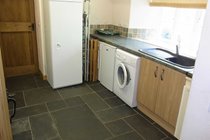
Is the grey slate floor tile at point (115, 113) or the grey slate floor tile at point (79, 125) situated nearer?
the grey slate floor tile at point (79, 125)

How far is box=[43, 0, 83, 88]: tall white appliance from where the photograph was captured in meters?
2.84

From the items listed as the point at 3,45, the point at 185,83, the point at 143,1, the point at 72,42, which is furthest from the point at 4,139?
the point at 143,1

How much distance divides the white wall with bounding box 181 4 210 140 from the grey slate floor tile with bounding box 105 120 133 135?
1052mm

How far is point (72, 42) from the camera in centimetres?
311

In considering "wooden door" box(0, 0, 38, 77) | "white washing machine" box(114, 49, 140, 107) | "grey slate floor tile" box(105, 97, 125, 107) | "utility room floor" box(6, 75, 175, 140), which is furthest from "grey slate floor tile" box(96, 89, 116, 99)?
"wooden door" box(0, 0, 38, 77)

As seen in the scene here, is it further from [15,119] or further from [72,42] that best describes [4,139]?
[72,42]

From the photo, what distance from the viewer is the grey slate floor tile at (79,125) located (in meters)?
2.14

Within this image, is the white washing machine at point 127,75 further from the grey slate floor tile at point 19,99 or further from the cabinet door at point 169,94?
the grey slate floor tile at point 19,99

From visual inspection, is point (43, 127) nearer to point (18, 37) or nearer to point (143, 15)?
point (18, 37)

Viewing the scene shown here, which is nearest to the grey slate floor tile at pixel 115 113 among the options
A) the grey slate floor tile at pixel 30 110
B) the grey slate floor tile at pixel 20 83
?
the grey slate floor tile at pixel 30 110

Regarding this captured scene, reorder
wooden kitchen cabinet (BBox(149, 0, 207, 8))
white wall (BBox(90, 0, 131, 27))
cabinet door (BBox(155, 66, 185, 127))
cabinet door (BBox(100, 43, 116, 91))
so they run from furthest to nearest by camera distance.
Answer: white wall (BBox(90, 0, 131, 27))
cabinet door (BBox(100, 43, 116, 91))
wooden kitchen cabinet (BBox(149, 0, 207, 8))
cabinet door (BBox(155, 66, 185, 127))

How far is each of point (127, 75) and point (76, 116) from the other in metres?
0.93

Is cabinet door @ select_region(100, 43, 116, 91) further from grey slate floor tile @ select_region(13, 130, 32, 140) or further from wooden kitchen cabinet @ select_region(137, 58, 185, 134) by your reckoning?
grey slate floor tile @ select_region(13, 130, 32, 140)

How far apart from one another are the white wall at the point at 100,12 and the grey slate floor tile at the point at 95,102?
154 centimetres
